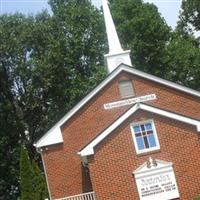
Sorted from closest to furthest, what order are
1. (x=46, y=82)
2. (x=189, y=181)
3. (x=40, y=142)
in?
(x=189, y=181) < (x=40, y=142) < (x=46, y=82)

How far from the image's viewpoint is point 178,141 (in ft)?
84.0

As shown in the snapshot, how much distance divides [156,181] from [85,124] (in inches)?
212

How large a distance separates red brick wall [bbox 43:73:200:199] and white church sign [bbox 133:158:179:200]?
4.06 meters

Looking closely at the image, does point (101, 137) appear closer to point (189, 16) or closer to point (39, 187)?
point (39, 187)

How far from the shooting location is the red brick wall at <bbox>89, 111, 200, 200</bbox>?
25219 millimetres

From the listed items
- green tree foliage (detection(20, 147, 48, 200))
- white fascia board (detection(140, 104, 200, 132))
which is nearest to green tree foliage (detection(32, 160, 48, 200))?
green tree foliage (detection(20, 147, 48, 200))

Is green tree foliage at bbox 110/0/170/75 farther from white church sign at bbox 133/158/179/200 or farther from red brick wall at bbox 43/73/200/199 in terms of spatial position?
white church sign at bbox 133/158/179/200

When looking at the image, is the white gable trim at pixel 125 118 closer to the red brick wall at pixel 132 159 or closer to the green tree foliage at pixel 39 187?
the red brick wall at pixel 132 159

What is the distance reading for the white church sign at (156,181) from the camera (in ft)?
83.0

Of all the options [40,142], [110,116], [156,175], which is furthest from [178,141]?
[40,142]

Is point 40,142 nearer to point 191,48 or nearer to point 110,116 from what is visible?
point 110,116

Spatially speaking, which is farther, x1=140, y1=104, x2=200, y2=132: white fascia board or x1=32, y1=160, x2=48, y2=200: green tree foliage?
x1=32, y1=160, x2=48, y2=200: green tree foliage

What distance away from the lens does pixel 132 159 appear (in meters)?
25.6

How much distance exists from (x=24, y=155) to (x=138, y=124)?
269 inches
